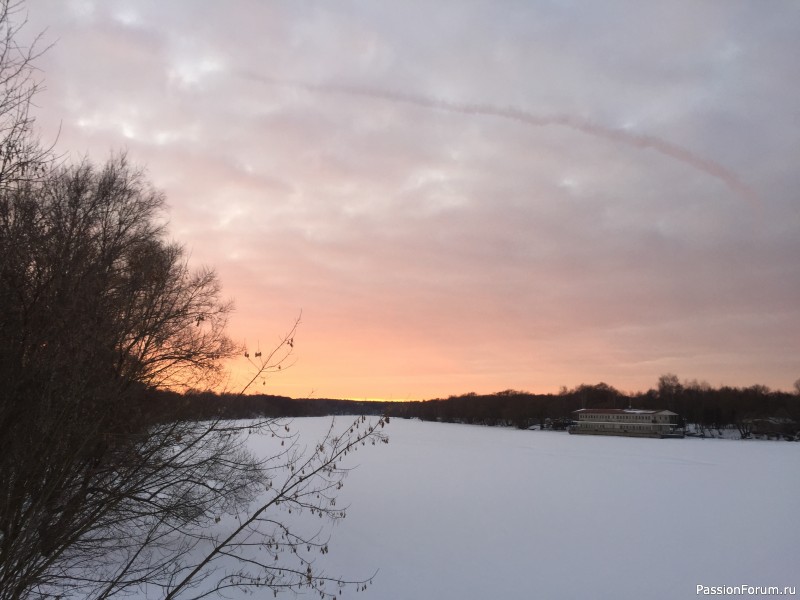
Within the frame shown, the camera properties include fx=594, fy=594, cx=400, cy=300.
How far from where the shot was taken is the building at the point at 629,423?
87.8 meters

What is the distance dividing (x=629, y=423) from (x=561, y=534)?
80.0 metres

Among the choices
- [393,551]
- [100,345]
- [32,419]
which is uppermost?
[100,345]

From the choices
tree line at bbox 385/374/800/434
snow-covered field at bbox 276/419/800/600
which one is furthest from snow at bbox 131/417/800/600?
tree line at bbox 385/374/800/434

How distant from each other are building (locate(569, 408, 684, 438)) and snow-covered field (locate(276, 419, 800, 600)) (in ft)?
184

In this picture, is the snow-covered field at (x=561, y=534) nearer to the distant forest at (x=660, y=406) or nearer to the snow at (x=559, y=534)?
the snow at (x=559, y=534)

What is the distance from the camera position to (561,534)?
57.7 feet

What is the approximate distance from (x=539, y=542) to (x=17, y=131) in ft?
53.9

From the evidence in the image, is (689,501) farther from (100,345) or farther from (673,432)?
(673,432)

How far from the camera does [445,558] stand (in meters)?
14.6

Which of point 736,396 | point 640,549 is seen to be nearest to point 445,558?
point 640,549

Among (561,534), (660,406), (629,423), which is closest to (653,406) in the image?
(660,406)

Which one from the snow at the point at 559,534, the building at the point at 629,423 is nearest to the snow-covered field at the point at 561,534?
the snow at the point at 559,534

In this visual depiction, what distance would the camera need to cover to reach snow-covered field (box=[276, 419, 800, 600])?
12.9 m

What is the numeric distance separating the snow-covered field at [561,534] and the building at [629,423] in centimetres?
5601
